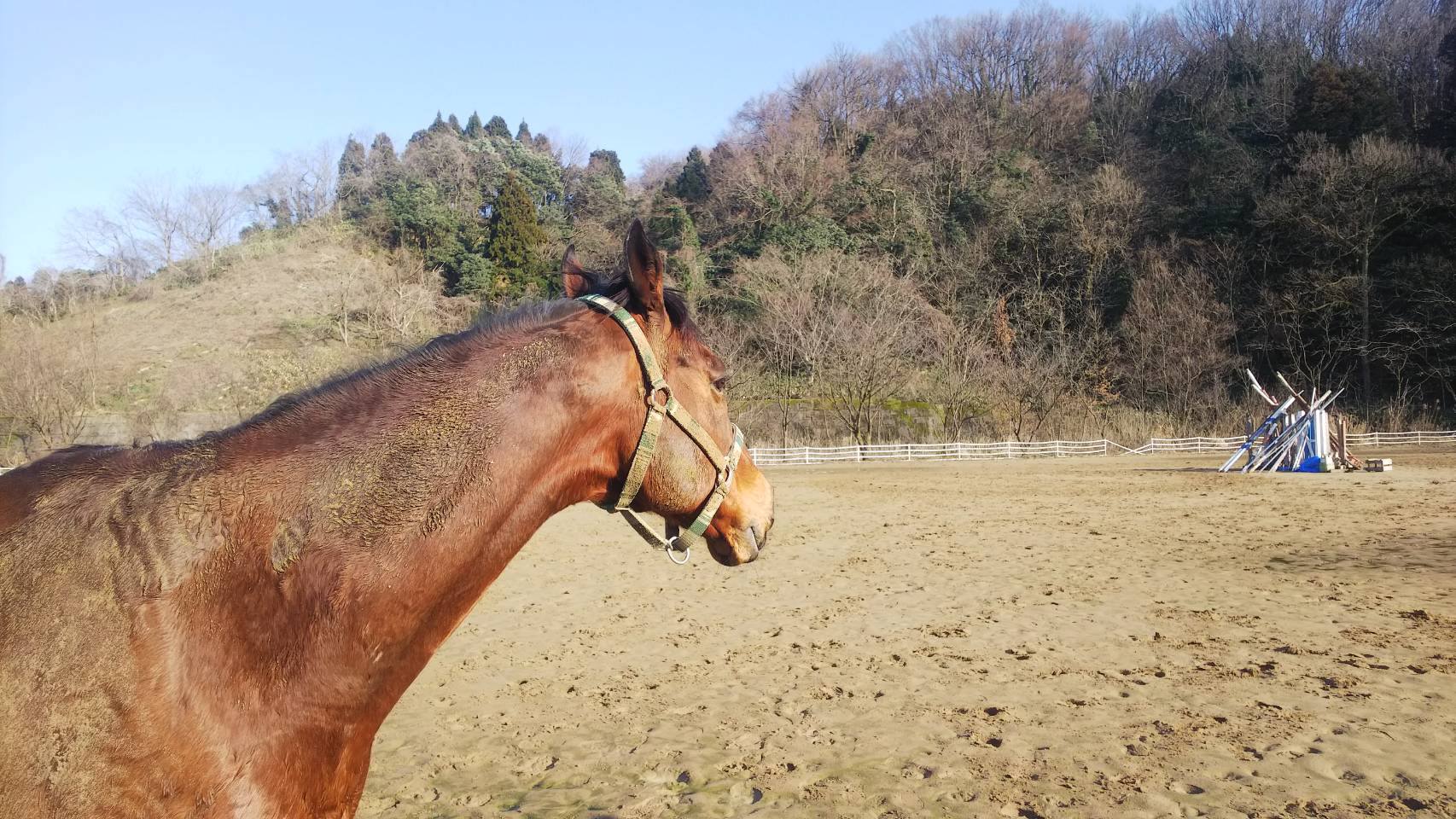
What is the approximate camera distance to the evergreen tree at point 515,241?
48938mm

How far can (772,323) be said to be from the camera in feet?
139

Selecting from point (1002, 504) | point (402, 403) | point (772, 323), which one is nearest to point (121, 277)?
point (772, 323)

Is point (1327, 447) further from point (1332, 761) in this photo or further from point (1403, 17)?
point (1403, 17)

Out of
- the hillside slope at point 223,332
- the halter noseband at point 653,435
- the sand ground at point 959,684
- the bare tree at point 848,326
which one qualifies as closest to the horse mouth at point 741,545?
the halter noseband at point 653,435

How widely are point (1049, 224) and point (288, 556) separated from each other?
53.4 metres

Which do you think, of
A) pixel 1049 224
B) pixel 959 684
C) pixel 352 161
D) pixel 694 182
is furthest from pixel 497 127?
pixel 959 684

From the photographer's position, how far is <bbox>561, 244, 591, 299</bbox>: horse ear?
2330 mm

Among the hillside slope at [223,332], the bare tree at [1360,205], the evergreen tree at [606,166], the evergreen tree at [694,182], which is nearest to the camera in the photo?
the hillside slope at [223,332]

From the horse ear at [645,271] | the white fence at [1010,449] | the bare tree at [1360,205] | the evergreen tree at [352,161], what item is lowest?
the white fence at [1010,449]

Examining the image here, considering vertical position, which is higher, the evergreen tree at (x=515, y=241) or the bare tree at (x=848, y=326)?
the evergreen tree at (x=515, y=241)

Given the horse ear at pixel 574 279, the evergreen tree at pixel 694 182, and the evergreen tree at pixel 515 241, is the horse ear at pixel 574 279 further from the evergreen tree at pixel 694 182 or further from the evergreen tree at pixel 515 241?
the evergreen tree at pixel 694 182

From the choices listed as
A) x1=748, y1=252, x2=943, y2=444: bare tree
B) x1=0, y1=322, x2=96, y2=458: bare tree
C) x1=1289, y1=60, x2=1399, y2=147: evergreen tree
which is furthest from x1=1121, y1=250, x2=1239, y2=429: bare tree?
x1=0, y1=322, x2=96, y2=458: bare tree

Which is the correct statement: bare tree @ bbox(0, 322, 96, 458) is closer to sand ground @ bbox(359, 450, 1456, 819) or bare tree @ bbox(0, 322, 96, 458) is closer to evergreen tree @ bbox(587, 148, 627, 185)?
sand ground @ bbox(359, 450, 1456, 819)

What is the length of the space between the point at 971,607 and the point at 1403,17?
2500 inches
